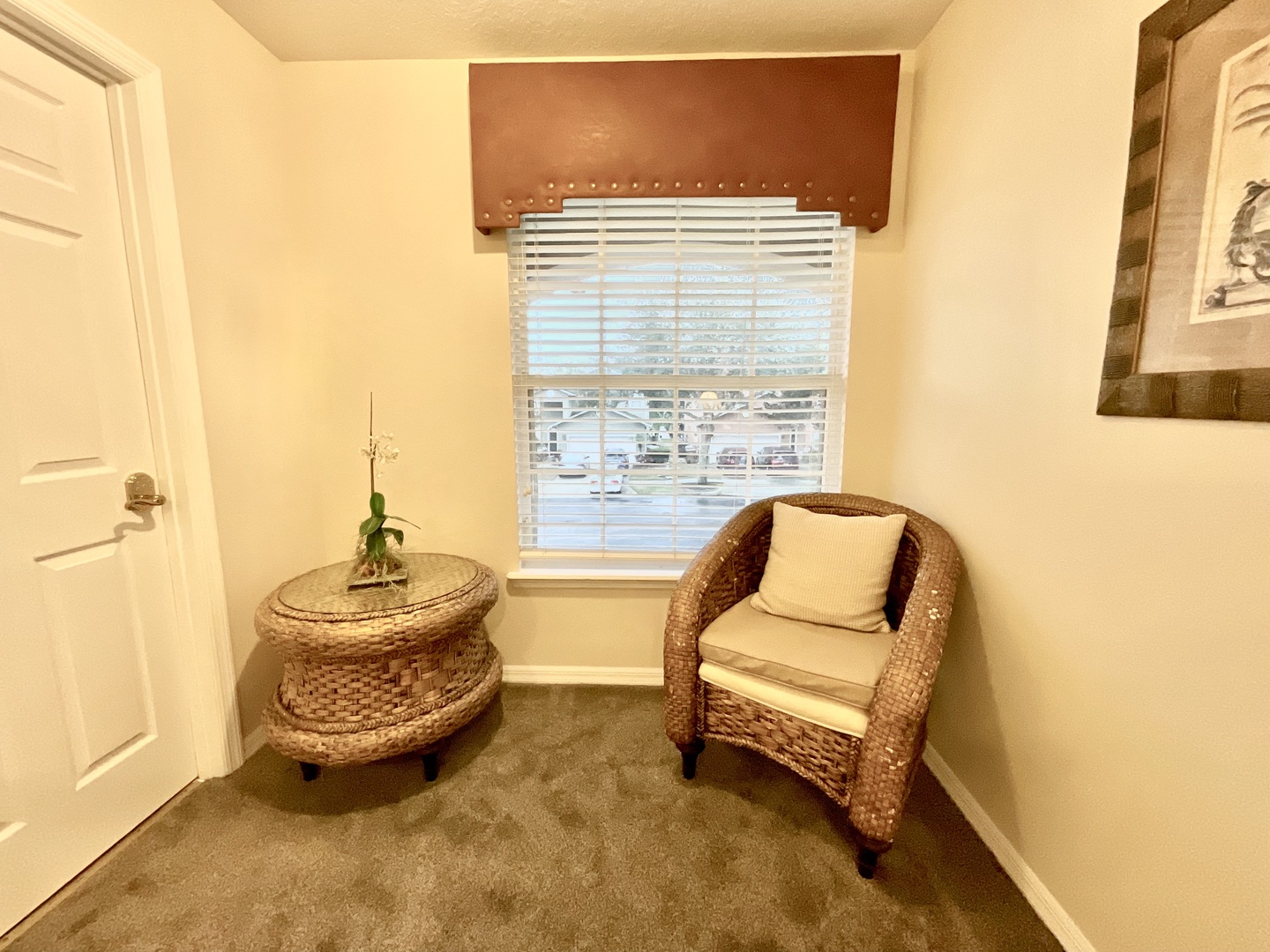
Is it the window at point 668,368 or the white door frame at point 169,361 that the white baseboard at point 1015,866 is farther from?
the white door frame at point 169,361

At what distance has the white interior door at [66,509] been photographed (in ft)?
3.62

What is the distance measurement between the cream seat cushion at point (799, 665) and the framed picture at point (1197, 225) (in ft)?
2.67

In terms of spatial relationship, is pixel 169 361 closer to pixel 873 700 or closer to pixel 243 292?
pixel 243 292

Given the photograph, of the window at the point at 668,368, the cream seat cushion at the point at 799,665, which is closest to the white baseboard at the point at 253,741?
the window at the point at 668,368

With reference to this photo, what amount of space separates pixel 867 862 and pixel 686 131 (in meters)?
2.27

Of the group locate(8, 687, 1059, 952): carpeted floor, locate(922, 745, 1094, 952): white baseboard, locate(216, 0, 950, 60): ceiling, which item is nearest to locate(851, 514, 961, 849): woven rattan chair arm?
locate(8, 687, 1059, 952): carpeted floor

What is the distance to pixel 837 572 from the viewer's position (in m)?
1.54

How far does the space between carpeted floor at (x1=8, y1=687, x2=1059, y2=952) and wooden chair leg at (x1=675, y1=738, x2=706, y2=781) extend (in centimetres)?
4

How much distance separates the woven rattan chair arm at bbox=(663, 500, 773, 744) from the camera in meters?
1.43

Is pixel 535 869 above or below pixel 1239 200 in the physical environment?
below

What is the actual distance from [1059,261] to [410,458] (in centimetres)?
211

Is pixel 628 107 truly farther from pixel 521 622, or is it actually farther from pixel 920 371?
pixel 521 622

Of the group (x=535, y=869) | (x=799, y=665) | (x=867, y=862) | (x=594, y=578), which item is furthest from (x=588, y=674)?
(x=867, y=862)

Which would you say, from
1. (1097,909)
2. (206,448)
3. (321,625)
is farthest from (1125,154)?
(206,448)
